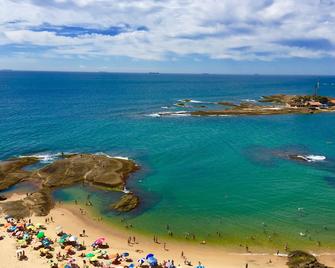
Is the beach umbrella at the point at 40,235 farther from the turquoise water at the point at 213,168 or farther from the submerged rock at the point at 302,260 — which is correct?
the submerged rock at the point at 302,260

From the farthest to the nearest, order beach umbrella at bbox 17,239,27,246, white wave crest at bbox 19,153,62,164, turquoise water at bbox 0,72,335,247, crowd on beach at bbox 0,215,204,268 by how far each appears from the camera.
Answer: white wave crest at bbox 19,153,62,164, turquoise water at bbox 0,72,335,247, beach umbrella at bbox 17,239,27,246, crowd on beach at bbox 0,215,204,268

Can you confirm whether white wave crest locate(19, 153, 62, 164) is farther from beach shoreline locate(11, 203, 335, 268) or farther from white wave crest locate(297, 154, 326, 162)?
white wave crest locate(297, 154, 326, 162)

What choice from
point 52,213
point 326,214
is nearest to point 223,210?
point 326,214

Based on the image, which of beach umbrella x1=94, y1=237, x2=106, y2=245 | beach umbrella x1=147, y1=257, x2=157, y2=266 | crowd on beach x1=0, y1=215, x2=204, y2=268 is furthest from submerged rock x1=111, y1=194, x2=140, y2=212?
beach umbrella x1=147, y1=257, x2=157, y2=266

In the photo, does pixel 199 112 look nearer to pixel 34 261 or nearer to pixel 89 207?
pixel 89 207

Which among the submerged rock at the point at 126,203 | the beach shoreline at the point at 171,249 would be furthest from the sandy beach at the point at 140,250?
the submerged rock at the point at 126,203

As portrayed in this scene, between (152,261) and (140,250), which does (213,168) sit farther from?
(152,261)
